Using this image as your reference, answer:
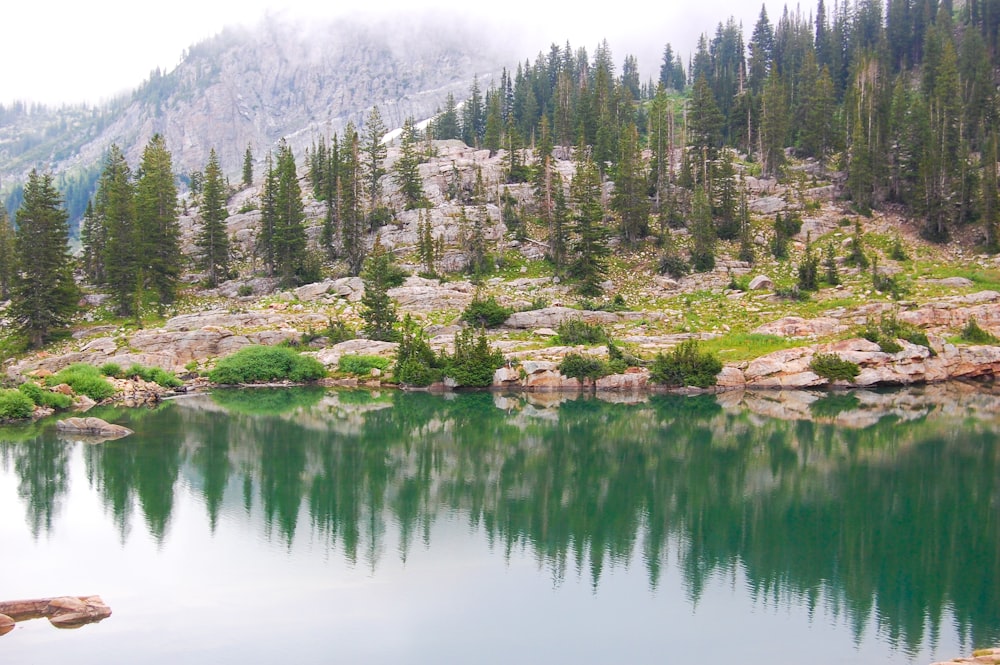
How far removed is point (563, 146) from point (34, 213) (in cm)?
6199

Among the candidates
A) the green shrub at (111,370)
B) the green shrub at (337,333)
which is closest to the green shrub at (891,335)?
the green shrub at (337,333)

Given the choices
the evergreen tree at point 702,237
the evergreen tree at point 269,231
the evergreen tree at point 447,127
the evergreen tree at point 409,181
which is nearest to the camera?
the evergreen tree at point 702,237

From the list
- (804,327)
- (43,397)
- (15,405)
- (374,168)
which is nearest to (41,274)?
(43,397)

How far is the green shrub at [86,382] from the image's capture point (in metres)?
49.1

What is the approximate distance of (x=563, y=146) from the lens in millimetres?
101250

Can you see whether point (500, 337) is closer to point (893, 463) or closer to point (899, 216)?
point (893, 463)

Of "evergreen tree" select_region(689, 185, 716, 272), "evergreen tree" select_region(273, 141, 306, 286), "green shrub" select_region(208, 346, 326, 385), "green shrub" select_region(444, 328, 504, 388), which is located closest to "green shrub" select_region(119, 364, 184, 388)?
"green shrub" select_region(208, 346, 326, 385)

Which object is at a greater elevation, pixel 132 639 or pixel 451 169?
pixel 451 169

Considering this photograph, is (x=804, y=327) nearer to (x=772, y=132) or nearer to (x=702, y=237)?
(x=702, y=237)

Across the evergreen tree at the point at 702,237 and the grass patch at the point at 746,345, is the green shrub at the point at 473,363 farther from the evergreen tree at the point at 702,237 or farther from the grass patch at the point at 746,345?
the evergreen tree at the point at 702,237

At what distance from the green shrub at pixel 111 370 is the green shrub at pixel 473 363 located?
22.8 metres

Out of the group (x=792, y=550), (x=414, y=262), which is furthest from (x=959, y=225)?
(x=792, y=550)

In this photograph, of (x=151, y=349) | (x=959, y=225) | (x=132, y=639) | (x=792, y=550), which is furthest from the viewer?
(x=959, y=225)

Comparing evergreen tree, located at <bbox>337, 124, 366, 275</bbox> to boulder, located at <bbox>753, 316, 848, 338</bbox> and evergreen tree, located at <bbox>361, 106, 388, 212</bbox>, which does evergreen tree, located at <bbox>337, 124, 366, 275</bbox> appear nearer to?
evergreen tree, located at <bbox>361, 106, 388, 212</bbox>
